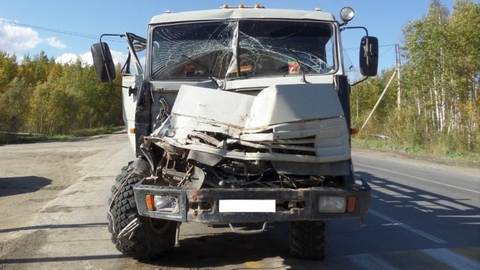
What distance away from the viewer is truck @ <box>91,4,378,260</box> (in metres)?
4.06

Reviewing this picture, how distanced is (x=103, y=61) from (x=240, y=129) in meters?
2.15

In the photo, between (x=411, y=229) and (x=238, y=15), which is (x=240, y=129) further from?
(x=411, y=229)

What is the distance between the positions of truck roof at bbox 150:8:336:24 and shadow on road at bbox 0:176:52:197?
6.74m

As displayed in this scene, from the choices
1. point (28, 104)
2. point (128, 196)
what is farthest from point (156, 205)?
point (28, 104)

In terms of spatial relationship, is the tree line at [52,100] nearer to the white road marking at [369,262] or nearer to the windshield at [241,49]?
the windshield at [241,49]

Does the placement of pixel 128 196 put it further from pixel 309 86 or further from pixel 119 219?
pixel 309 86

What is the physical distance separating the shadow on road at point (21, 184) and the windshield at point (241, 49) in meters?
6.71

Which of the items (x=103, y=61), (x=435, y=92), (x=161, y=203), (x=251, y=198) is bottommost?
(x=161, y=203)

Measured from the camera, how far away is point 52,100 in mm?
43531

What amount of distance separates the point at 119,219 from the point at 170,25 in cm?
232

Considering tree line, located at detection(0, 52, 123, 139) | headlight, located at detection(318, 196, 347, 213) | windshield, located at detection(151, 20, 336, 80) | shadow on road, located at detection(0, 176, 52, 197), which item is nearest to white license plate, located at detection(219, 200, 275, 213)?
headlight, located at detection(318, 196, 347, 213)

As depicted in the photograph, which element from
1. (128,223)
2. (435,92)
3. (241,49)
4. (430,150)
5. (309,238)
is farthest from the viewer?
(435,92)

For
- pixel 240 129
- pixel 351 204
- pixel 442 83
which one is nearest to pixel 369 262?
pixel 351 204

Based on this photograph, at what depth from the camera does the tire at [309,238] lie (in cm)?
495
